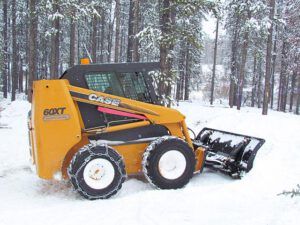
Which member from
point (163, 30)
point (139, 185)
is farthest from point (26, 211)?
point (163, 30)

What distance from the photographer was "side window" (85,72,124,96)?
7.32 meters

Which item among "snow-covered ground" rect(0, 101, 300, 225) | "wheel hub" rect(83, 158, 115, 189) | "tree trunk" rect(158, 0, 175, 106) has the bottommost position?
"snow-covered ground" rect(0, 101, 300, 225)

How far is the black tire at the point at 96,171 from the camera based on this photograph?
6.79 m

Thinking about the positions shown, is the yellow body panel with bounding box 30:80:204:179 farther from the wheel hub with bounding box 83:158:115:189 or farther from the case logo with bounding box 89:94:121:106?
the wheel hub with bounding box 83:158:115:189

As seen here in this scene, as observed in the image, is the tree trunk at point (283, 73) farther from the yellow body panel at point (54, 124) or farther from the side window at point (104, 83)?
the yellow body panel at point (54, 124)

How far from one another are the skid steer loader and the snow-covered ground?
1.12 feet

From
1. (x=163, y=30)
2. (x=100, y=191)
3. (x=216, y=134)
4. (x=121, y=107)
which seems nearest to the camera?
(x=100, y=191)

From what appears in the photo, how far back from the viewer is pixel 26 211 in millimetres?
6102

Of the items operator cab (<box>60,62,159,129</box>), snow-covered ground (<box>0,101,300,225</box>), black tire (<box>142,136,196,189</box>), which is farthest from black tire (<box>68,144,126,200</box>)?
operator cab (<box>60,62,159,129</box>)

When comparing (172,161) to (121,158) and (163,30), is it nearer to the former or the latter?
(121,158)

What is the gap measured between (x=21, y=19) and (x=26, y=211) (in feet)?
117

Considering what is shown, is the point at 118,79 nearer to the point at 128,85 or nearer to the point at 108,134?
the point at 128,85

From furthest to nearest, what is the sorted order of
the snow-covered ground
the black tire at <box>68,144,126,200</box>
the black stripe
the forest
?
the forest
the black stripe
the black tire at <box>68,144,126,200</box>
the snow-covered ground

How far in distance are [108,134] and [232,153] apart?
2.81 meters
